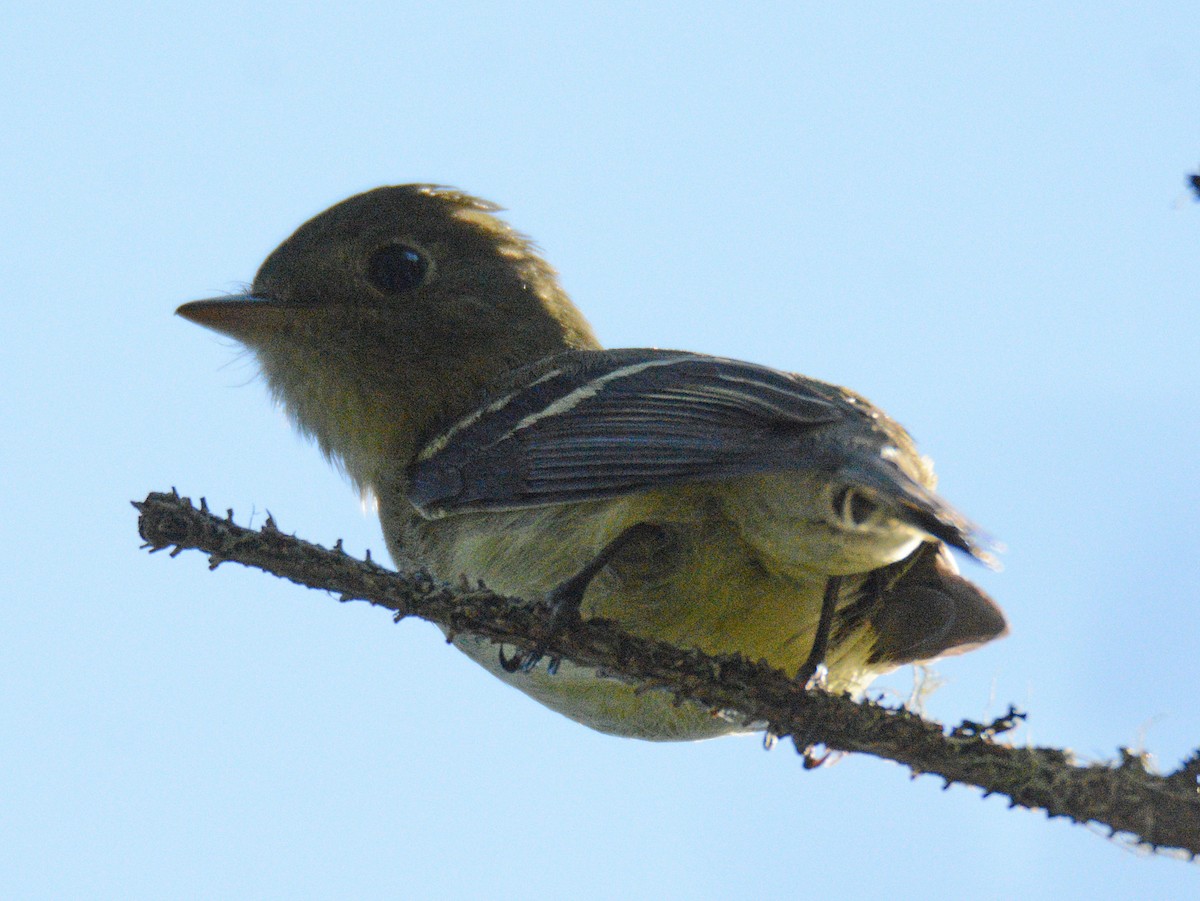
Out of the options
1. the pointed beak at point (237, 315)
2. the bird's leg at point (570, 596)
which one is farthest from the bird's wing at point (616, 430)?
the pointed beak at point (237, 315)

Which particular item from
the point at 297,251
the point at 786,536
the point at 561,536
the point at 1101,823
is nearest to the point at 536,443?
the point at 561,536

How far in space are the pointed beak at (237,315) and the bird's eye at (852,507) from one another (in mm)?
3167

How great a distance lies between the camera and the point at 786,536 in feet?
13.6

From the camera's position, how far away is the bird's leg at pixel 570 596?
12.6ft

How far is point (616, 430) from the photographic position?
4.59m

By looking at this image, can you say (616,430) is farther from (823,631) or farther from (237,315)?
(237,315)

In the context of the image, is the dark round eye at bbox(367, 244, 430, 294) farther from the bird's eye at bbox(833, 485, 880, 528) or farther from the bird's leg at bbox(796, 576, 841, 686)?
Result: the bird's eye at bbox(833, 485, 880, 528)

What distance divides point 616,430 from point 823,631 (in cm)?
100

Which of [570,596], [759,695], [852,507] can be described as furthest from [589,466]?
[759,695]

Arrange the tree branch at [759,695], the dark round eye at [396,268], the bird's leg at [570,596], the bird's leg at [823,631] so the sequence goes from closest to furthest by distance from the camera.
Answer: the tree branch at [759,695]
the bird's leg at [570,596]
the bird's leg at [823,631]
the dark round eye at [396,268]

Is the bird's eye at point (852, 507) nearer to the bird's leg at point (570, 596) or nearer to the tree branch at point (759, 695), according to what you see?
the tree branch at point (759, 695)

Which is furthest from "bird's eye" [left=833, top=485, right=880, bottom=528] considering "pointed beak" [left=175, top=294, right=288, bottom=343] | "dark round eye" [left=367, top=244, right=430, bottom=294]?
"pointed beak" [left=175, top=294, right=288, bottom=343]

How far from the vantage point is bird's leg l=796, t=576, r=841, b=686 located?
445 cm

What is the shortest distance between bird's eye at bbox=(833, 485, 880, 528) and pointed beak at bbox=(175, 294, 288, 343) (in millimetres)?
3167
